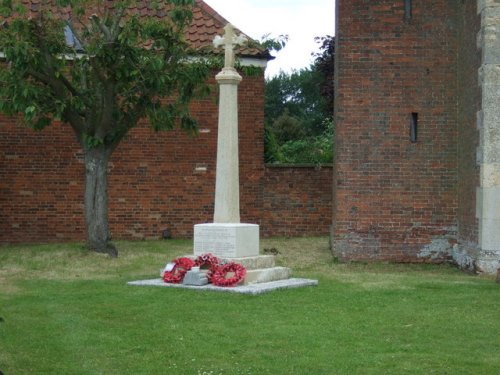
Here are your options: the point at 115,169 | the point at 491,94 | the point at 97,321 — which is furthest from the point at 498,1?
the point at 115,169

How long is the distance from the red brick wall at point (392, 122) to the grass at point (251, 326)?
Answer: 150 centimetres

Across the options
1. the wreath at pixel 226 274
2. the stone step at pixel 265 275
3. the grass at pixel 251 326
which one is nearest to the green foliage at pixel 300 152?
the grass at pixel 251 326

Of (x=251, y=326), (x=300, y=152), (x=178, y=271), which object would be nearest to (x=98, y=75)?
(x=178, y=271)

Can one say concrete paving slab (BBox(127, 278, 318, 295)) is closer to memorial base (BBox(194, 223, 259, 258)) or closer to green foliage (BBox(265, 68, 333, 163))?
memorial base (BBox(194, 223, 259, 258))

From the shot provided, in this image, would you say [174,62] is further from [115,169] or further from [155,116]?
[115,169]

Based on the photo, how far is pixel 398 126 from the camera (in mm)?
16203

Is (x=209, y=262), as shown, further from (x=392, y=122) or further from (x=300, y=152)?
(x=300, y=152)

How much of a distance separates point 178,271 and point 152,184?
824 cm

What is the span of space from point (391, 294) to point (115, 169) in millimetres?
10163

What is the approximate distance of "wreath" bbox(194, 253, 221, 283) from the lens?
12.8m

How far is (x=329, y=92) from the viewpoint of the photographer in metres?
36.5

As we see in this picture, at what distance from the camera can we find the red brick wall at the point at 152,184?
20.7 metres

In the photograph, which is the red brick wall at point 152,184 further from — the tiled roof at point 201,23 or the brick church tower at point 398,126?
the brick church tower at point 398,126

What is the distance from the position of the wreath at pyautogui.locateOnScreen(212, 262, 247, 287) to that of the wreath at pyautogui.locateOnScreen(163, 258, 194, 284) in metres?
0.51
